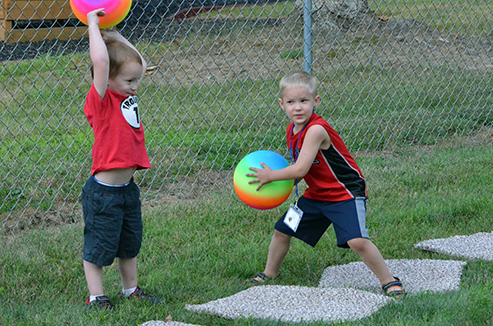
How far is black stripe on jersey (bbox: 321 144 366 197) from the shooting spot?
3.05 meters

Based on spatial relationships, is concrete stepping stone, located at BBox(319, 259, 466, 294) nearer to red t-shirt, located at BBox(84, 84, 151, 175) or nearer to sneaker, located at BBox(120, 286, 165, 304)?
sneaker, located at BBox(120, 286, 165, 304)

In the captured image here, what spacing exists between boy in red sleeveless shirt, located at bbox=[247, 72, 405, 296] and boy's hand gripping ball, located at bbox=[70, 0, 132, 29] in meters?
0.90

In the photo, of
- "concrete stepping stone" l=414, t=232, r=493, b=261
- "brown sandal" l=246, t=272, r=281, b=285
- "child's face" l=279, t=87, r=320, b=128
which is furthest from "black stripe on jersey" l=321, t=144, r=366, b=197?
"concrete stepping stone" l=414, t=232, r=493, b=261

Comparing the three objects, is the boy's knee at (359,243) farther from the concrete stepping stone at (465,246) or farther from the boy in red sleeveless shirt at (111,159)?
the boy in red sleeveless shirt at (111,159)

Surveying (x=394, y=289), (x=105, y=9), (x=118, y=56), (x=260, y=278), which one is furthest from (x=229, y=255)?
(x=105, y=9)

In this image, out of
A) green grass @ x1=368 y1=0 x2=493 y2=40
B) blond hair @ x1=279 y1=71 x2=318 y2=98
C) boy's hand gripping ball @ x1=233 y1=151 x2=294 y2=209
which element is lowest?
boy's hand gripping ball @ x1=233 y1=151 x2=294 y2=209

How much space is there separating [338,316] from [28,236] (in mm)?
2241

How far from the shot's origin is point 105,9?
274 cm

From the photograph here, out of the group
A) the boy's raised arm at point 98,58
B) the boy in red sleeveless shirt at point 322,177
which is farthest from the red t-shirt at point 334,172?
the boy's raised arm at point 98,58

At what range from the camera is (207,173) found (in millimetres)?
5160

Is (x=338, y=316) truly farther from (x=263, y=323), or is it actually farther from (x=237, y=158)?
(x=237, y=158)

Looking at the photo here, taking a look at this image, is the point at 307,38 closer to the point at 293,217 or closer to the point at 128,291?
the point at 293,217

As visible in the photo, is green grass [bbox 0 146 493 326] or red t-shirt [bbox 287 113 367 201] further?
red t-shirt [bbox 287 113 367 201]

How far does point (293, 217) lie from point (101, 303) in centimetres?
110
